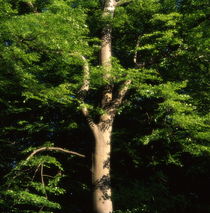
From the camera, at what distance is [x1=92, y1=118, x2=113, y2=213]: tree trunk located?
6184mm

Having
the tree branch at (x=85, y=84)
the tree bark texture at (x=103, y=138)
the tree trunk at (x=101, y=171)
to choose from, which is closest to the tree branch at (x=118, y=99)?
the tree bark texture at (x=103, y=138)

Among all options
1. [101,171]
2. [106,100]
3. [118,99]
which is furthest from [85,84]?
[101,171]

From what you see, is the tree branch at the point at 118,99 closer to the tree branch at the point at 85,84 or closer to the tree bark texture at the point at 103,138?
the tree bark texture at the point at 103,138

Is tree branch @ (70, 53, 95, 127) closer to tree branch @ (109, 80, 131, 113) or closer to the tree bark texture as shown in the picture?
the tree bark texture

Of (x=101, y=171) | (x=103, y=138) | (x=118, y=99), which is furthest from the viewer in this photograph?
(x=118, y=99)

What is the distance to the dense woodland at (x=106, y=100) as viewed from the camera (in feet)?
20.1

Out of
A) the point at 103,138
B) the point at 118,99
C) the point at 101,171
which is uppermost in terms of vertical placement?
the point at 118,99

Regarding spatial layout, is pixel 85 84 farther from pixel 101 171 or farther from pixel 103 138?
pixel 101 171

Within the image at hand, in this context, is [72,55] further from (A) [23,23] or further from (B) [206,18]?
(B) [206,18]

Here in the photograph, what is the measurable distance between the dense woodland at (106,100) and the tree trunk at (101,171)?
0.08 feet

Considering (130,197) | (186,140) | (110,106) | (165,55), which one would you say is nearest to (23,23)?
(110,106)

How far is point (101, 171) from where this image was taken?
6.49 meters

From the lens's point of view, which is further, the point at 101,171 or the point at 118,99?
the point at 118,99

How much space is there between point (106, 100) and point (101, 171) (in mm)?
2019
